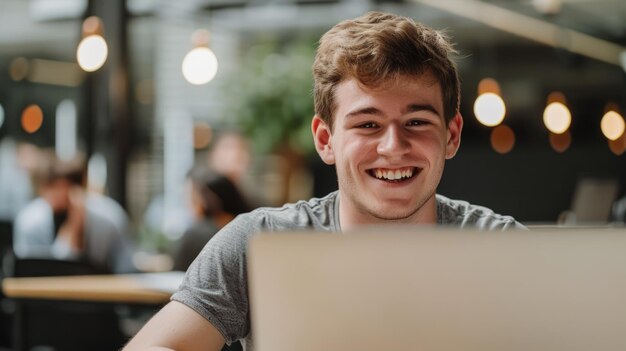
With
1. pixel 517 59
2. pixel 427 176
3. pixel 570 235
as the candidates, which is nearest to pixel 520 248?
pixel 570 235

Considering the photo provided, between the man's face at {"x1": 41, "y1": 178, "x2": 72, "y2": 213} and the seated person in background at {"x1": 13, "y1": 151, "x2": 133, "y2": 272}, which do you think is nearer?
the seated person in background at {"x1": 13, "y1": 151, "x2": 133, "y2": 272}

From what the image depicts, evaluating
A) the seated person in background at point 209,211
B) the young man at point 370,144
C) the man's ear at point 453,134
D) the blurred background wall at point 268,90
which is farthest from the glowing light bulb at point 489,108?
the young man at point 370,144

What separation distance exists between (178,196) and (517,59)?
3.42m

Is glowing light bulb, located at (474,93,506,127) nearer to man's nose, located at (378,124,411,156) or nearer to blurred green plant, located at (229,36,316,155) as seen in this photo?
blurred green plant, located at (229,36,316,155)

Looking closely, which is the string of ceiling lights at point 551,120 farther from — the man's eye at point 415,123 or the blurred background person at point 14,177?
the man's eye at point 415,123

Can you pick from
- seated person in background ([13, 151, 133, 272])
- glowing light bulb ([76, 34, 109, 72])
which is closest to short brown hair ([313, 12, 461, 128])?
seated person in background ([13, 151, 133, 272])

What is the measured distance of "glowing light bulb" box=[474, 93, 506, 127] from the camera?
25.6 feet

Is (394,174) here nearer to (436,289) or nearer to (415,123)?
(415,123)

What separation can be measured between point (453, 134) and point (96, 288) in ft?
8.76

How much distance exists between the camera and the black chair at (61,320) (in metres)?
4.25

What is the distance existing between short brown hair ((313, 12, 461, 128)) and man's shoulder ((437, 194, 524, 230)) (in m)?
0.19

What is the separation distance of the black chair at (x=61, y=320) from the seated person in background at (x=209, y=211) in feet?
1.60

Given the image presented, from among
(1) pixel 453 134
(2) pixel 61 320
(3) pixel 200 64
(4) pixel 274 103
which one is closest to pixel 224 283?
(1) pixel 453 134

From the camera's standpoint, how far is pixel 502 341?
3.49 feet
